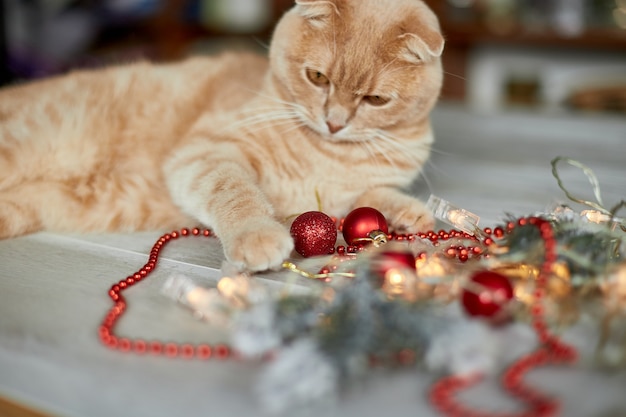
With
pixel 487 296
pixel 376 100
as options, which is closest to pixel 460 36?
→ pixel 376 100

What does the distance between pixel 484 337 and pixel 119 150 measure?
1.16 meters

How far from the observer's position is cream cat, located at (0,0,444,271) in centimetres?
140

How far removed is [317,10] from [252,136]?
0.35 metres

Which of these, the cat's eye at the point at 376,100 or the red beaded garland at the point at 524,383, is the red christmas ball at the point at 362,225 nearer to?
the cat's eye at the point at 376,100

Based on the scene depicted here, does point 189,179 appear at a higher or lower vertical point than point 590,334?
lower

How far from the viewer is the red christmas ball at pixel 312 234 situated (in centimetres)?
121

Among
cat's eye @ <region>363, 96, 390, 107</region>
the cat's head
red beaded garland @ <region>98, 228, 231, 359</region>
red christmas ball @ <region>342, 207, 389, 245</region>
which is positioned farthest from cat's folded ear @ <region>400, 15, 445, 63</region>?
red beaded garland @ <region>98, 228, 231, 359</region>

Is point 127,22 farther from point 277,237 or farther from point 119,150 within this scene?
point 277,237

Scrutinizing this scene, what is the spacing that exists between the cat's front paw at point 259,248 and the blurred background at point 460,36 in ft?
9.76

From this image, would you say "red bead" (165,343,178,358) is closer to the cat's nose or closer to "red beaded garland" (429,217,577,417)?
"red beaded garland" (429,217,577,417)

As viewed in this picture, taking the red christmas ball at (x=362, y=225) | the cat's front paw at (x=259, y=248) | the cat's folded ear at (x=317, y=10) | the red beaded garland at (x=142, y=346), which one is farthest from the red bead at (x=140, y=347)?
the cat's folded ear at (x=317, y=10)

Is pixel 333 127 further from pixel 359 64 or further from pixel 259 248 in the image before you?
pixel 259 248

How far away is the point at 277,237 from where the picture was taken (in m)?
1.12

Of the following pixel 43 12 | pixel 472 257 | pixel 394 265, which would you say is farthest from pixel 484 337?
pixel 43 12
